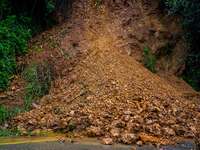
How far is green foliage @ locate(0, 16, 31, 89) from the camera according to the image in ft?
13.2

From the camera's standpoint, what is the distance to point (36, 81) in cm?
404

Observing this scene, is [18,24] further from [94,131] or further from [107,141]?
[107,141]

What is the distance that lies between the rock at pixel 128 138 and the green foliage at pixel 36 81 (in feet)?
7.90

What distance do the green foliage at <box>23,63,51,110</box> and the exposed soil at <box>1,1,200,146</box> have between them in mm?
200

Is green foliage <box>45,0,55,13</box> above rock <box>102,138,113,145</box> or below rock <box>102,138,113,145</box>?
above

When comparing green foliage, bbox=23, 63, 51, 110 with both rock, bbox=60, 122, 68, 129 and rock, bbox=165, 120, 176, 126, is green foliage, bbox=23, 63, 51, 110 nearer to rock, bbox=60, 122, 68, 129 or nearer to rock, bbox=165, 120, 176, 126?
rock, bbox=60, 122, 68, 129

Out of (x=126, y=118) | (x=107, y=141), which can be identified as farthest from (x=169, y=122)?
(x=107, y=141)

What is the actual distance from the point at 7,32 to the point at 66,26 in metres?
1.57

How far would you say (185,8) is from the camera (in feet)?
17.1

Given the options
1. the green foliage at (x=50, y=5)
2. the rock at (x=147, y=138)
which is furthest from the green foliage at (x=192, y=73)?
the green foliage at (x=50, y=5)

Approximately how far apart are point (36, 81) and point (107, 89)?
1.80 metres

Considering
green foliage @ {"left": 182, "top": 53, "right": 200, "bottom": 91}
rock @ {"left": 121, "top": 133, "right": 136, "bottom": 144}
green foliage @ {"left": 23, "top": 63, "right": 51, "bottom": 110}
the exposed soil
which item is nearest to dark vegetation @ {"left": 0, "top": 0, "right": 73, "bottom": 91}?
the exposed soil

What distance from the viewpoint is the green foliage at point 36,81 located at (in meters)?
3.92

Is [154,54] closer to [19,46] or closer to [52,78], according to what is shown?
→ [52,78]
